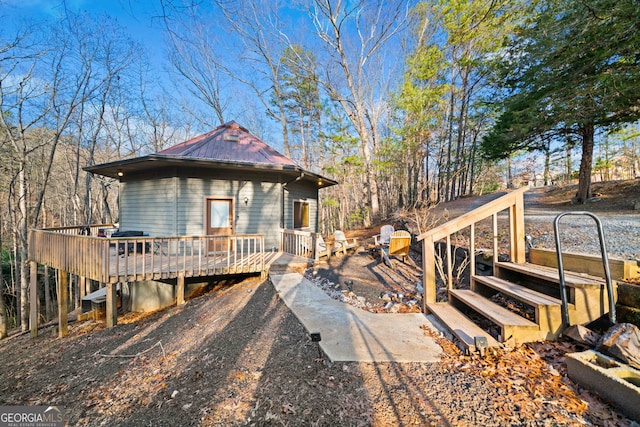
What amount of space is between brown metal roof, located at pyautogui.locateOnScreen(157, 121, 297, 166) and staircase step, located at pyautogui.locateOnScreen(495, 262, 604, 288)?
666 centimetres

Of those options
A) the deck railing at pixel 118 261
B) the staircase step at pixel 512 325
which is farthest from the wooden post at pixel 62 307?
the staircase step at pixel 512 325

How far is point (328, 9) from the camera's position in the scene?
1217 centimetres

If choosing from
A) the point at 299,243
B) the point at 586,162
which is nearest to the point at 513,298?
the point at 299,243

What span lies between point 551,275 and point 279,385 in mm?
2950

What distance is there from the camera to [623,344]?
6.11 feet

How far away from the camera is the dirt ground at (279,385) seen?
1.80 m

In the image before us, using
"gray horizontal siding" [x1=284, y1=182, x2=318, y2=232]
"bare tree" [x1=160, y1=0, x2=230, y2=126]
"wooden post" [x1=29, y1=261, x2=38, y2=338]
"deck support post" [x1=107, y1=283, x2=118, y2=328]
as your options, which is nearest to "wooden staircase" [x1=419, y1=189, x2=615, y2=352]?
"gray horizontal siding" [x1=284, y1=182, x2=318, y2=232]

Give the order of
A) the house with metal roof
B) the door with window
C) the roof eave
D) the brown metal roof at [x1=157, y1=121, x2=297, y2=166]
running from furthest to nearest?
the brown metal roof at [x1=157, y1=121, x2=297, y2=166] < the door with window < the roof eave < the house with metal roof

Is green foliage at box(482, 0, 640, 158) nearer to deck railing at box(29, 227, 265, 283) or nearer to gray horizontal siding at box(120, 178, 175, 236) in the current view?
deck railing at box(29, 227, 265, 283)

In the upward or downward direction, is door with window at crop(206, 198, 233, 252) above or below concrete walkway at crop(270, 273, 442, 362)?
above

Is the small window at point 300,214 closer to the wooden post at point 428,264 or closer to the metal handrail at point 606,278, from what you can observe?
the wooden post at point 428,264

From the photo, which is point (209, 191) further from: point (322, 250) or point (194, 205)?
point (322, 250)

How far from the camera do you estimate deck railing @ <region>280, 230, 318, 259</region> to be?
7277 mm

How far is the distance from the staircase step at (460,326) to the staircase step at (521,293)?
49 cm
